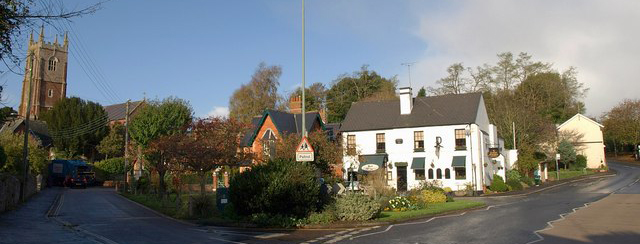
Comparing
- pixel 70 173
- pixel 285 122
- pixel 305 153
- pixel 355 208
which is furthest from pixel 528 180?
pixel 70 173

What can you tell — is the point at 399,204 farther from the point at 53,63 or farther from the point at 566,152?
the point at 53,63

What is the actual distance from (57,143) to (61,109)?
6.35 meters

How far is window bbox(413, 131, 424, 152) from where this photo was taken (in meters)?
40.9

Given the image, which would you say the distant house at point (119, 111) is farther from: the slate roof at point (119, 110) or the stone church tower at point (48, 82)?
the stone church tower at point (48, 82)

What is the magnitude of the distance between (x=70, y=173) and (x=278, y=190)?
4512cm

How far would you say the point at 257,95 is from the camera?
2275 inches

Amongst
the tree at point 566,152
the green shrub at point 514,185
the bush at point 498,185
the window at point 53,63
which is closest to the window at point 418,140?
the bush at point 498,185

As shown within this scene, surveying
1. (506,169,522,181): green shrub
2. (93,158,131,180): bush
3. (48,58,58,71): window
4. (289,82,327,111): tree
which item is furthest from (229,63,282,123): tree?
(48,58,58,71): window

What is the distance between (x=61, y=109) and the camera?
70.1 metres

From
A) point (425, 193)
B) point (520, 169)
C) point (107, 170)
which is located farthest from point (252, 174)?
point (107, 170)

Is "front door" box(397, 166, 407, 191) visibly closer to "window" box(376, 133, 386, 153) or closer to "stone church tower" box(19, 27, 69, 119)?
"window" box(376, 133, 386, 153)

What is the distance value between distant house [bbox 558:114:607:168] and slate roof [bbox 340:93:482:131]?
3152 cm

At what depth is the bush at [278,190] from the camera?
17250 millimetres

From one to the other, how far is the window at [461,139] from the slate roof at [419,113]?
88 centimetres
